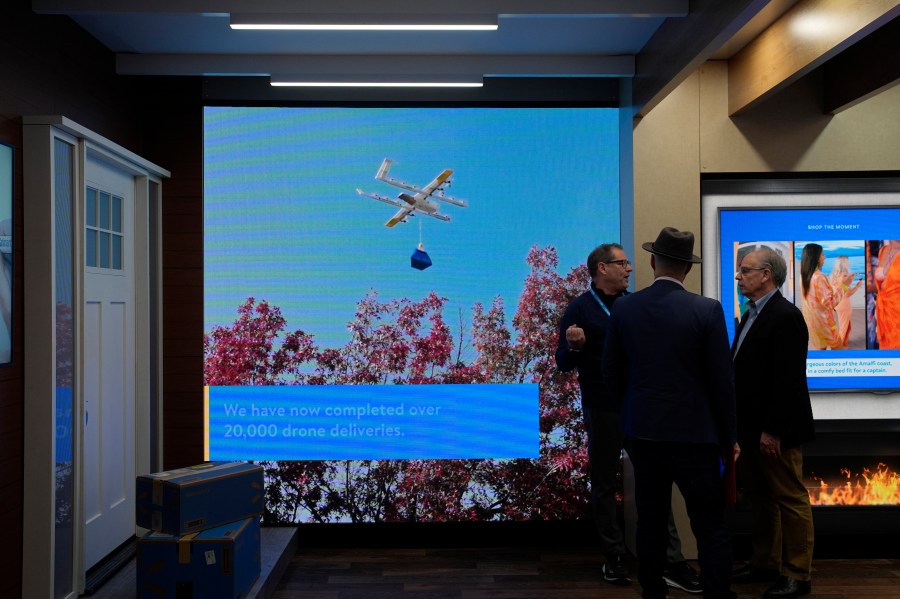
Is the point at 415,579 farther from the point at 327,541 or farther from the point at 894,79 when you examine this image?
the point at 894,79

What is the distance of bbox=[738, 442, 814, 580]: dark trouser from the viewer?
3658 millimetres

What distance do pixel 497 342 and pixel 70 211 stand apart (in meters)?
2.42

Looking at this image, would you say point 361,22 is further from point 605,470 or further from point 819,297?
point 819,297

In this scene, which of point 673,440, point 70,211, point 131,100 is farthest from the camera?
point 131,100

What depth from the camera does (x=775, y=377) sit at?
3.59 meters

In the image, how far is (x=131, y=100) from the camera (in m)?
4.56

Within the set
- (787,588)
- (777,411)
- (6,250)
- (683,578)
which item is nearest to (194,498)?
(6,250)

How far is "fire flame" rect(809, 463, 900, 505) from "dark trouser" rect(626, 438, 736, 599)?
1.87 metres

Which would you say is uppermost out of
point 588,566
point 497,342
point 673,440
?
point 497,342

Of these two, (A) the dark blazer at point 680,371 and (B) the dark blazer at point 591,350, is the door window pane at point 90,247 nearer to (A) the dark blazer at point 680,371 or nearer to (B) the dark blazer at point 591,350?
(B) the dark blazer at point 591,350

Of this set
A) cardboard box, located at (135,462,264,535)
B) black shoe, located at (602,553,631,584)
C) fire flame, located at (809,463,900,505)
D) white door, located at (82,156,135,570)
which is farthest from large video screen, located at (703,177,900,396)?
white door, located at (82,156,135,570)

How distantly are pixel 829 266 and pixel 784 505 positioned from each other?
4.91 feet

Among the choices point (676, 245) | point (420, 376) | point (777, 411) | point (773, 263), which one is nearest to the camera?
point (676, 245)

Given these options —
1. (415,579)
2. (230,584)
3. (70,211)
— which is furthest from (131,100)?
(415,579)
